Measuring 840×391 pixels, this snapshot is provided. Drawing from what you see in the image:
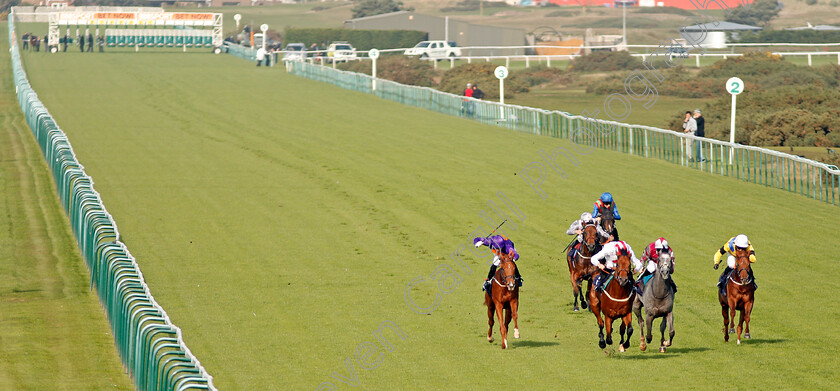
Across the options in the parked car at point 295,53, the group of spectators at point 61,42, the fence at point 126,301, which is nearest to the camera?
the fence at point 126,301

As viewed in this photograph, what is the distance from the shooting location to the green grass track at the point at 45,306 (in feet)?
39.1

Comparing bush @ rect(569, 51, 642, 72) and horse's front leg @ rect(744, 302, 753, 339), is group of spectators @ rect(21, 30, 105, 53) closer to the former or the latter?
bush @ rect(569, 51, 642, 72)

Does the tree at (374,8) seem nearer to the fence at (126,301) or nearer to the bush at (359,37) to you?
the bush at (359,37)

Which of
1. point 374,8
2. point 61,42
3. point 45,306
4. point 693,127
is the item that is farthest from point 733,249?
point 374,8

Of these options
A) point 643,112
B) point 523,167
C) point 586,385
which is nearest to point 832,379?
point 586,385

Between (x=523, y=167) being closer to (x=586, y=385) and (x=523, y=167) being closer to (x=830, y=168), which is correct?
(x=830, y=168)

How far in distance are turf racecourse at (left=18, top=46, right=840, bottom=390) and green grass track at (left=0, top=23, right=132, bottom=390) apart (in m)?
1.05

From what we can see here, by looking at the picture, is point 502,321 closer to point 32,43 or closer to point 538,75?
point 538,75

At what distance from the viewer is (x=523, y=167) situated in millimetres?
26766

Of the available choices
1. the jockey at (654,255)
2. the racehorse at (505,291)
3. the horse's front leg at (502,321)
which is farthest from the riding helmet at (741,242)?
the horse's front leg at (502,321)

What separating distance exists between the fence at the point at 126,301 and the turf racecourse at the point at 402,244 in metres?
0.93

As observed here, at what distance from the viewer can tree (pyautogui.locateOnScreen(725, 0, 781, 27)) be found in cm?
10650

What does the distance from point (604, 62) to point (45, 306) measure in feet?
174

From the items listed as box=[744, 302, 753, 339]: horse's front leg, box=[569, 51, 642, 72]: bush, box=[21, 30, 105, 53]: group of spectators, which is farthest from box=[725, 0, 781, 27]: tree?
box=[744, 302, 753, 339]: horse's front leg
